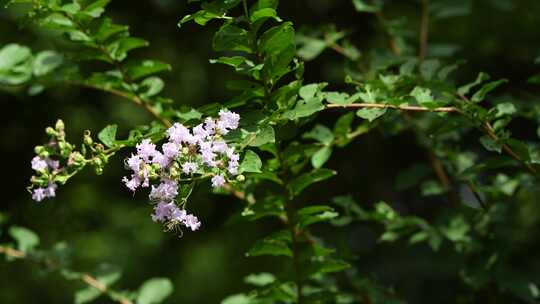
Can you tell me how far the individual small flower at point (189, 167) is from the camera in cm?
115

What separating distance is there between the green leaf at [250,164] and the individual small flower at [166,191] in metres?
0.11

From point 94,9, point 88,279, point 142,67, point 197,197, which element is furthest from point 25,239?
point 197,197

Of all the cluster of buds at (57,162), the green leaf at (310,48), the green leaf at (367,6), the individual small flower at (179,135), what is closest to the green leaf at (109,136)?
the cluster of buds at (57,162)

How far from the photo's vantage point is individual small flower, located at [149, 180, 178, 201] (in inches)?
45.4

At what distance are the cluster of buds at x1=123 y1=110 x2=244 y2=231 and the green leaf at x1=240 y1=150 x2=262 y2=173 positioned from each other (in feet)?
0.04

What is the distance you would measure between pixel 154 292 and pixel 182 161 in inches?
31.2

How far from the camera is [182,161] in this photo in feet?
3.83

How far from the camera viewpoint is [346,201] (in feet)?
6.01

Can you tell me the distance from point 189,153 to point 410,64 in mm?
707

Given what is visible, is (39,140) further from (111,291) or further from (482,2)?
(482,2)

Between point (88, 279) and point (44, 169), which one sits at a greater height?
point (88, 279)

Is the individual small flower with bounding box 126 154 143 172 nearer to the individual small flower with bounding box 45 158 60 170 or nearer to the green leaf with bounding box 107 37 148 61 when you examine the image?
the individual small flower with bounding box 45 158 60 170

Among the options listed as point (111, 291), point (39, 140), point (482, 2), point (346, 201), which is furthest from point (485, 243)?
point (39, 140)

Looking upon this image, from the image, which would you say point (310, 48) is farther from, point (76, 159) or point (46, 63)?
point (76, 159)
